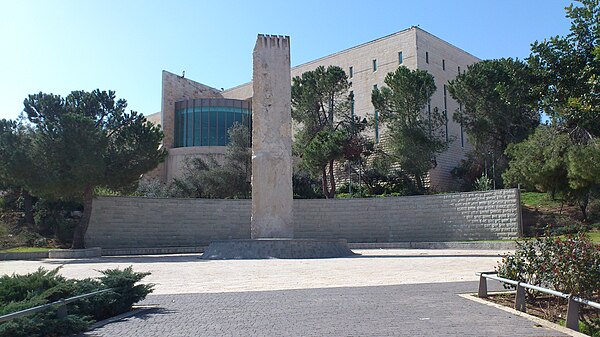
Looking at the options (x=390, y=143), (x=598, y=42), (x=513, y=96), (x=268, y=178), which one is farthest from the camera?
(x=390, y=143)

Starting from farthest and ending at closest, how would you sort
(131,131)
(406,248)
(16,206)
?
(16,206) → (406,248) → (131,131)

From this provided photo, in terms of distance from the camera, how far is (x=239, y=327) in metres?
6.29

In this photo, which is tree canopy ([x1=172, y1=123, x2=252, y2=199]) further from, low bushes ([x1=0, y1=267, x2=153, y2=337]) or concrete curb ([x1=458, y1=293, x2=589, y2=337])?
concrete curb ([x1=458, y1=293, x2=589, y2=337])

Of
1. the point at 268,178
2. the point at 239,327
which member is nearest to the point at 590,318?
the point at 239,327

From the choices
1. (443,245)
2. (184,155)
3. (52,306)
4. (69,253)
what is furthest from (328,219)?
(52,306)

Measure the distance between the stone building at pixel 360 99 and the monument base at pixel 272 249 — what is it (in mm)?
21435

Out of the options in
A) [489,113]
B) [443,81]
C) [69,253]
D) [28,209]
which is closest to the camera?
[69,253]

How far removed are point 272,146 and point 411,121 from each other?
16.3 meters

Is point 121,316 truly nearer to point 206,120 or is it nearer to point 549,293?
point 549,293

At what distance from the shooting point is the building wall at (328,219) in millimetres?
26375

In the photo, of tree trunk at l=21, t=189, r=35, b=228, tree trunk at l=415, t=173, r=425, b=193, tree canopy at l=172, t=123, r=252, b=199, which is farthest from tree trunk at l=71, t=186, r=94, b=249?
tree trunk at l=415, t=173, r=425, b=193

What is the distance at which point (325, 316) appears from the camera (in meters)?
6.88

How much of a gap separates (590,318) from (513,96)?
470 cm

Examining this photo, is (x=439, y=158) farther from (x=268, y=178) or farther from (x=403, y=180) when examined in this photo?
(x=268, y=178)
